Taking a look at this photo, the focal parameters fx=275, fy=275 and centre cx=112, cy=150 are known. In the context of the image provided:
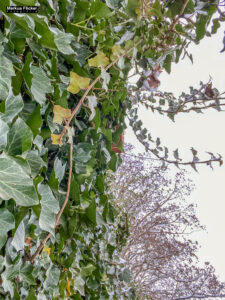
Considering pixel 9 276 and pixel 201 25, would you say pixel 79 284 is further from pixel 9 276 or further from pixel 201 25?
pixel 201 25

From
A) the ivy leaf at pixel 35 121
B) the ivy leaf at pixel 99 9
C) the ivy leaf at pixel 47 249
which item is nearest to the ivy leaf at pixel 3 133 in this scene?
the ivy leaf at pixel 35 121

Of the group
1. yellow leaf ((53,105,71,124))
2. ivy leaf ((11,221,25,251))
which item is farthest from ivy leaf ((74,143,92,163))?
ivy leaf ((11,221,25,251))

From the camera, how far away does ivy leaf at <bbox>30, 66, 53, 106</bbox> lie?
51 cm

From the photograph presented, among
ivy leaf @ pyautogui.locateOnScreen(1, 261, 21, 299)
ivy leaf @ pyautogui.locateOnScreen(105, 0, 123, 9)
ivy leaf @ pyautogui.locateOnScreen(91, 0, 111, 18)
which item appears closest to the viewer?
ivy leaf @ pyautogui.locateOnScreen(1, 261, 21, 299)

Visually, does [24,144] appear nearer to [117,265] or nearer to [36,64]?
[36,64]

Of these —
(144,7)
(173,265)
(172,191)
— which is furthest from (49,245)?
(173,265)

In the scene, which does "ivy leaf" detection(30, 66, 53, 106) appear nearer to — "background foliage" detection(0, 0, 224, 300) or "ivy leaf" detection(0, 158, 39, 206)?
"background foliage" detection(0, 0, 224, 300)

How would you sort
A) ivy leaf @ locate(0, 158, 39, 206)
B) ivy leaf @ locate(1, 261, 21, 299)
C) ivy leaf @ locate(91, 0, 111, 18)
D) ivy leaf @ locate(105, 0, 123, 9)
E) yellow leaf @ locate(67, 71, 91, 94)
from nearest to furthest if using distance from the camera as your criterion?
ivy leaf @ locate(0, 158, 39, 206) < ivy leaf @ locate(1, 261, 21, 299) < yellow leaf @ locate(67, 71, 91, 94) < ivy leaf @ locate(91, 0, 111, 18) < ivy leaf @ locate(105, 0, 123, 9)

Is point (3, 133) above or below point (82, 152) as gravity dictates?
below

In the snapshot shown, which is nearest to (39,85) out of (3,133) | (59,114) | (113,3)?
(59,114)

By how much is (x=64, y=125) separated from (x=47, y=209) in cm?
26

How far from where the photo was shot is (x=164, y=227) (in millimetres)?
4559

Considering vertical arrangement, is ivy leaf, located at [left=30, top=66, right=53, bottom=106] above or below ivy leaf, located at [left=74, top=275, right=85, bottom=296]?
above

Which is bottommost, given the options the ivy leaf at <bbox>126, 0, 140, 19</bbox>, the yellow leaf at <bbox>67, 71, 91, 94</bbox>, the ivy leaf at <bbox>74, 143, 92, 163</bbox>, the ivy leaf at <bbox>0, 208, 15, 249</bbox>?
the ivy leaf at <bbox>0, 208, 15, 249</bbox>
